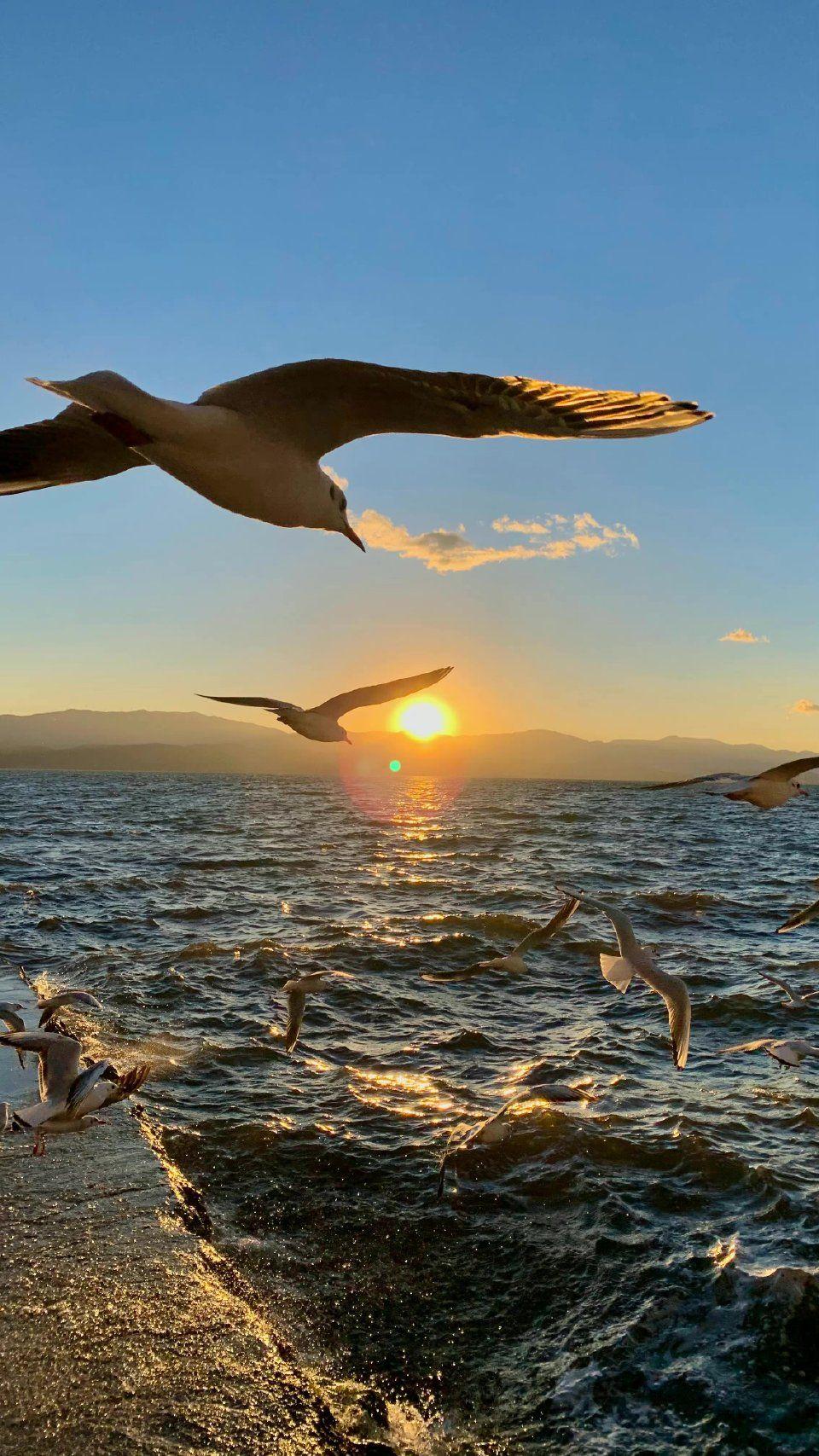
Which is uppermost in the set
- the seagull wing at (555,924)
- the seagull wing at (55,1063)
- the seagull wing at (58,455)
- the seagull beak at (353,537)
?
the seagull wing at (58,455)

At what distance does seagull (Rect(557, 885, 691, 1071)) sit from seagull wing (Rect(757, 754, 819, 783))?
1.45 meters

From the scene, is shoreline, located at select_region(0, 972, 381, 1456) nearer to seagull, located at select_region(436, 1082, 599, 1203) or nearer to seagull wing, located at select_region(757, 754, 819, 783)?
seagull, located at select_region(436, 1082, 599, 1203)

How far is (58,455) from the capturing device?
417 centimetres

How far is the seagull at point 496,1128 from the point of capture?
22.2 ft

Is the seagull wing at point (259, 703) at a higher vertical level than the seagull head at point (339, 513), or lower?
lower

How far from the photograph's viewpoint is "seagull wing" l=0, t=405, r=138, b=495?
159 inches

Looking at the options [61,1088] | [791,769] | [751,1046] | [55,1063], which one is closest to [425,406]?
[791,769]

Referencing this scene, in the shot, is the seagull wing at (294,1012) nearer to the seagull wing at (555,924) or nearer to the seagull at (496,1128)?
the seagull at (496,1128)

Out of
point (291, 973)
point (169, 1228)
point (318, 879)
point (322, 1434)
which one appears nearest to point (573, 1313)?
point (322, 1434)

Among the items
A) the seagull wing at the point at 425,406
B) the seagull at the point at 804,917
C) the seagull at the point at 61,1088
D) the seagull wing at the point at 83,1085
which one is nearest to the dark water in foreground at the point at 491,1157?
the seagull at the point at 61,1088

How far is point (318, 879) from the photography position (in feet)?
74.8

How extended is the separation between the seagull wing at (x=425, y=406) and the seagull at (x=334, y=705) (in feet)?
3.27

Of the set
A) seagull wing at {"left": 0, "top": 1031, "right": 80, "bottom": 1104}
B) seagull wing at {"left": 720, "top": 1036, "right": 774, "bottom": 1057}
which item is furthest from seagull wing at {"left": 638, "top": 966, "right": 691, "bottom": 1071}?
seagull wing at {"left": 0, "top": 1031, "right": 80, "bottom": 1104}

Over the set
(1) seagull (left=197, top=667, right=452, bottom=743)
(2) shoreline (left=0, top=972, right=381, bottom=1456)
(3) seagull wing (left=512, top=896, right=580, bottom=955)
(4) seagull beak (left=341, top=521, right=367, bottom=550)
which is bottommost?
(2) shoreline (left=0, top=972, right=381, bottom=1456)
